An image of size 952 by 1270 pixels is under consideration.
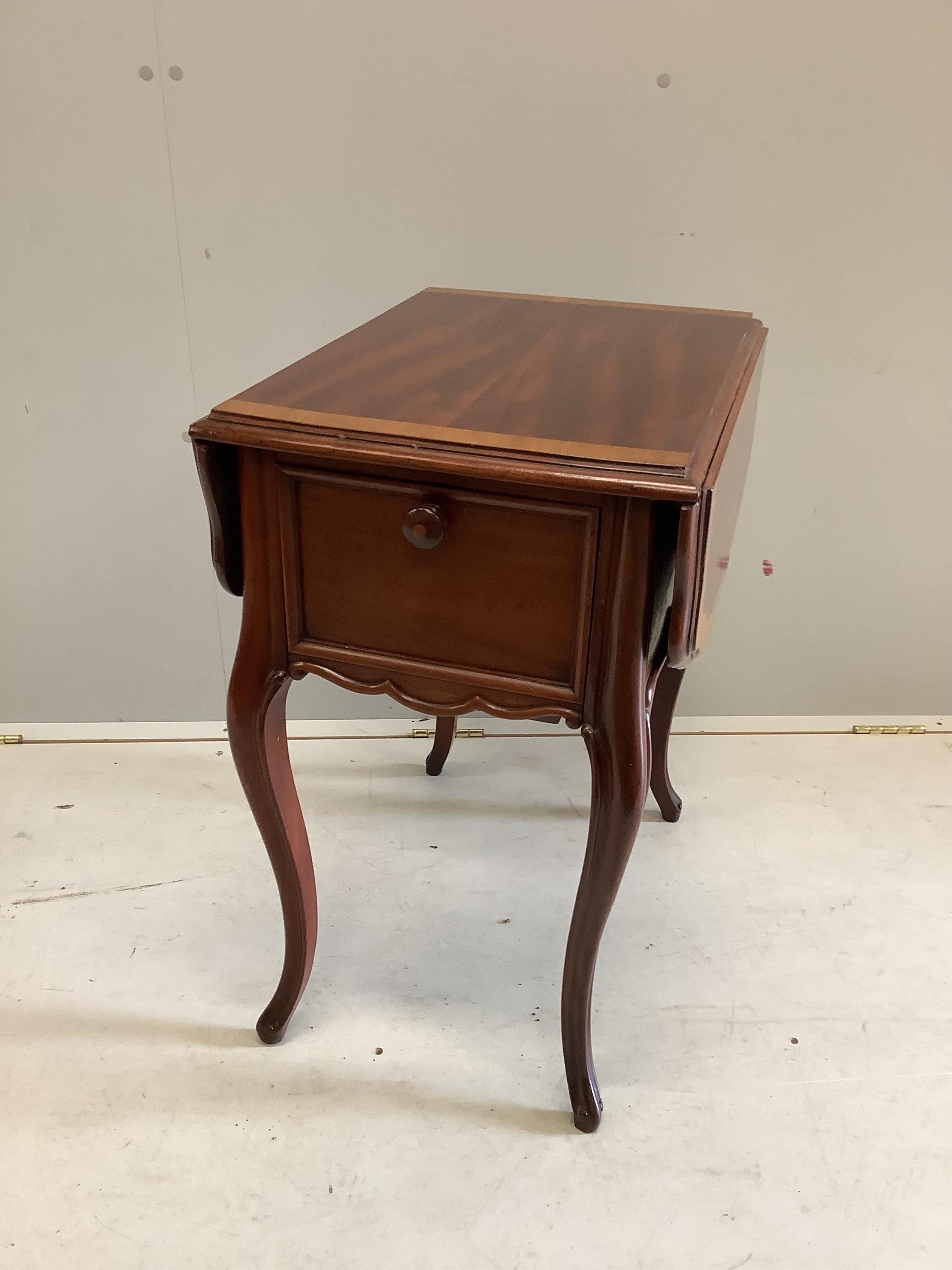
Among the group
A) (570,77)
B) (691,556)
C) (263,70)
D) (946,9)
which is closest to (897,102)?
(946,9)

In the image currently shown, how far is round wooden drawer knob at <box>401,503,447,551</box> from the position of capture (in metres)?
1.00

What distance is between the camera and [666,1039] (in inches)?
55.5

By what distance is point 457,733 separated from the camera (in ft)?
6.92

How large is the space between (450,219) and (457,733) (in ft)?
3.25

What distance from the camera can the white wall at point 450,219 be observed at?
1.59m

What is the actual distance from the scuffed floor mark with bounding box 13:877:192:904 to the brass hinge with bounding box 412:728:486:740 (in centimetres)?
57

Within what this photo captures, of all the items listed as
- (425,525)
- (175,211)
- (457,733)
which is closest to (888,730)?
(457,733)

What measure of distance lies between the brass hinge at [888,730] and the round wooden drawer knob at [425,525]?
141 cm

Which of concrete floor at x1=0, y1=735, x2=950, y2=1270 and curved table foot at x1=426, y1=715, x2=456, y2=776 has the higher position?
curved table foot at x1=426, y1=715, x2=456, y2=776

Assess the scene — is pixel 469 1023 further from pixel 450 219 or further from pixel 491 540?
pixel 450 219

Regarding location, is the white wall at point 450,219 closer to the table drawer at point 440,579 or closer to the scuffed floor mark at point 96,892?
the scuffed floor mark at point 96,892

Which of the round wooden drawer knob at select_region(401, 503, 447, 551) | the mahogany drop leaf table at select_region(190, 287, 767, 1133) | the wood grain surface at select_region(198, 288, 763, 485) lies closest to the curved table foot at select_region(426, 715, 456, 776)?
the mahogany drop leaf table at select_region(190, 287, 767, 1133)

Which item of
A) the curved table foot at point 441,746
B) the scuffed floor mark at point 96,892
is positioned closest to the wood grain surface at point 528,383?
A: the curved table foot at point 441,746

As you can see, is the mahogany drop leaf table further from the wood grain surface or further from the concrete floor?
the concrete floor
